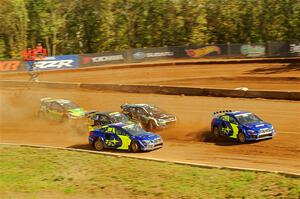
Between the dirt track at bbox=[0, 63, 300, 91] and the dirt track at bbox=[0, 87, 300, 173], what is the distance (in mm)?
5849

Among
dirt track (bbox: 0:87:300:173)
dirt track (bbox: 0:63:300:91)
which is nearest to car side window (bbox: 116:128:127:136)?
dirt track (bbox: 0:87:300:173)

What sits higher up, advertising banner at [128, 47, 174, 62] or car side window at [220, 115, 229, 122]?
advertising banner at [128, 47, 174, 62]

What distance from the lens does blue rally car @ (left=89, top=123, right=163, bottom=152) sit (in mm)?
20859

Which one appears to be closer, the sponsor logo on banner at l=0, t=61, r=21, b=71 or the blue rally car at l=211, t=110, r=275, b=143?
the blue rally car at l=211, t=110, r=275, b=143

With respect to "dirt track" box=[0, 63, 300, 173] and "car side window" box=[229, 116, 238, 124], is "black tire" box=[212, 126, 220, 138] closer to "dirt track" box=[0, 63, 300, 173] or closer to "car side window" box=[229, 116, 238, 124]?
"dirt track" box=[0, 63, 300, 173]

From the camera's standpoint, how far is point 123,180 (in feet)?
52.7

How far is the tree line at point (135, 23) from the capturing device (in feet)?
195

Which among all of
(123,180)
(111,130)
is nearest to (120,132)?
(111,130)

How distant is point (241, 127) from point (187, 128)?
447cm

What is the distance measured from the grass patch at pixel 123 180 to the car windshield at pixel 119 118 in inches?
181

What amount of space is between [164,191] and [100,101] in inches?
769

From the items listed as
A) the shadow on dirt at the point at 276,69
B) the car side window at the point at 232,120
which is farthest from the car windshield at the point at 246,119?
the shadow on dirt at the point at 276,69

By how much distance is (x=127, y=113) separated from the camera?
26.2m

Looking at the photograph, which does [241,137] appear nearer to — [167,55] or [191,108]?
[191,108]
